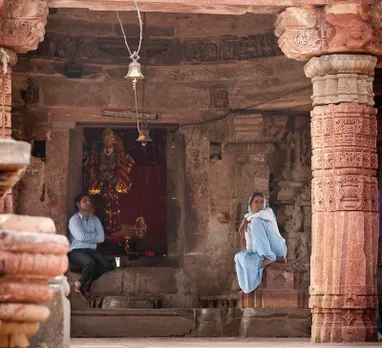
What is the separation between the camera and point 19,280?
19.1 feet

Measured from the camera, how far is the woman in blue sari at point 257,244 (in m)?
13.2

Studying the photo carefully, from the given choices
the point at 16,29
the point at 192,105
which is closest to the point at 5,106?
the point at 16,29

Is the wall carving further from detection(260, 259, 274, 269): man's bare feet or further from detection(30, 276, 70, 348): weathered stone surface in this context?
detection(30, 276, 70, 348): weathered stone surface

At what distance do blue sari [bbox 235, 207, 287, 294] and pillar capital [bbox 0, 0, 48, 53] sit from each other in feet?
12.4

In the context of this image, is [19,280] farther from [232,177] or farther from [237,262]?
[232,177]

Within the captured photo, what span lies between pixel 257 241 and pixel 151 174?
263cm

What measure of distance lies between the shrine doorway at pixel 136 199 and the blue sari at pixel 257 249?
7.27 ft

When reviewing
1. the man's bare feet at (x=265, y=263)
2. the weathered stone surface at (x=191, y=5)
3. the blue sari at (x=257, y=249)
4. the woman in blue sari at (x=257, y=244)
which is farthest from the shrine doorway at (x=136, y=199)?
the weathered stone surface at (x=191, y=5)

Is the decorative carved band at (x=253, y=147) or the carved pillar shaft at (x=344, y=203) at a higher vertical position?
the decorative carved band at (x=253, y=147)

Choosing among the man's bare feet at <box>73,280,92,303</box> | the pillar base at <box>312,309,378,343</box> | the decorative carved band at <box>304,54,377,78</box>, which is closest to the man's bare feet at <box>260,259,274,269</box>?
the man's bare feet at <box>73,280,92,303</box>

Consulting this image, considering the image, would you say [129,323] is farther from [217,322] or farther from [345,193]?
[345,193]

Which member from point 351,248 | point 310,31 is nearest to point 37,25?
point 310,31

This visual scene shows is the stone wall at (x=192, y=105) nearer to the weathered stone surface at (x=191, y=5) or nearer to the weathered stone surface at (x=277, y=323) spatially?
the weathered stone surface at (x=277, y=323)

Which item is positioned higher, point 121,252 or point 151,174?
point 151,174
